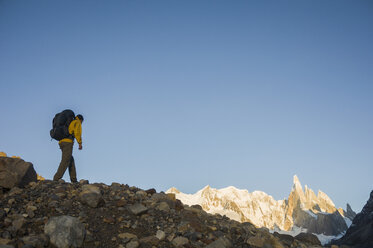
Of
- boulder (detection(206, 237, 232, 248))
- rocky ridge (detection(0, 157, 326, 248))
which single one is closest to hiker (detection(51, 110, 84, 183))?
rocky ridge (detection(0, 157, 326, 248))

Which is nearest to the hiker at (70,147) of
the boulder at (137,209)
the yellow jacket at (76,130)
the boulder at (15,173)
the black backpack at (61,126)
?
the yellow jacket at (76,130)

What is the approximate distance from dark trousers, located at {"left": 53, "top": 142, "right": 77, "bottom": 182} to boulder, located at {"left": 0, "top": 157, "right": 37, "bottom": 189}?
1.97m

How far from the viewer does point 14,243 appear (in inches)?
241

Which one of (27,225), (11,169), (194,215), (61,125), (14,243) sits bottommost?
(14,243)

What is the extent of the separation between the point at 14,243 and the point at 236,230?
605cm

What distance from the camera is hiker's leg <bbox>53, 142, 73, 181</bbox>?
1279cm

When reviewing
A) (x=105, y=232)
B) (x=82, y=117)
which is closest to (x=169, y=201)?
(x=105, y=232)

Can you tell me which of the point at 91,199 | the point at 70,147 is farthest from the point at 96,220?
the point at 70,147

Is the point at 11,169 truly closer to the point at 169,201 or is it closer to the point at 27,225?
the point at 27,225

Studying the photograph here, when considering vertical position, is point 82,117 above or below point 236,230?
above

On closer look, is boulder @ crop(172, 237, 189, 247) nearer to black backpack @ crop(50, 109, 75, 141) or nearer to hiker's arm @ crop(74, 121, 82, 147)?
hiker's arm @ crop(74, 121, 82, 147)

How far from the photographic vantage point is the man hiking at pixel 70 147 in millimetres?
12883

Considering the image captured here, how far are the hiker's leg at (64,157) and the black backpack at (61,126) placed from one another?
39 cm

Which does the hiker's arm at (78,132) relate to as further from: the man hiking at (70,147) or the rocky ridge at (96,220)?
the rocky ridge at (96,220)
